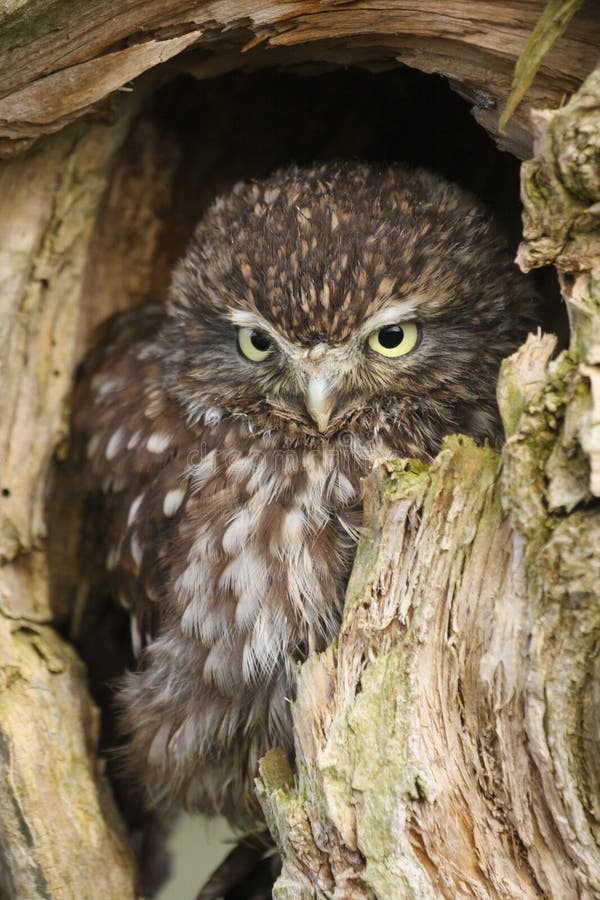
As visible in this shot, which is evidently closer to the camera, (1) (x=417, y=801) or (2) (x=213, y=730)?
(1) (x=417, y=801)

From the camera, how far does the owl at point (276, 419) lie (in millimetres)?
2443

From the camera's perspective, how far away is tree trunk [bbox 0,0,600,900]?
1838 millimetres

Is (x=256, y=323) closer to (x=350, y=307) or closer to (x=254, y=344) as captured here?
(x=254, y=344)

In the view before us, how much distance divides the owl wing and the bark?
30.8 inches

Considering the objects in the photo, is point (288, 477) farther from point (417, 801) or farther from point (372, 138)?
point (372, 138)

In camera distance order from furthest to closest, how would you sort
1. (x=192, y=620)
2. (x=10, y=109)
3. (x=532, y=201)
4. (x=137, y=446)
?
(x=137, y=446) < (x=192, y=620) < (x=10, y=109) < (x=532, y=201)

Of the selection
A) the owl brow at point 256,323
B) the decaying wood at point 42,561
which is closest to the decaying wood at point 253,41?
the decaying wood at point 42,561

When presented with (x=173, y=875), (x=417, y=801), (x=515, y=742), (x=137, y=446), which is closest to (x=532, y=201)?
(x=515, y=742)

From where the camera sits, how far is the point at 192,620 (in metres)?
2.55

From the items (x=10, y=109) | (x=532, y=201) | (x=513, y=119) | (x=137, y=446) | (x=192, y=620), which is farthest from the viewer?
(x=137, y=446)

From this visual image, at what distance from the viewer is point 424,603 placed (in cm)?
200

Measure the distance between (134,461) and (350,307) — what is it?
82 cm

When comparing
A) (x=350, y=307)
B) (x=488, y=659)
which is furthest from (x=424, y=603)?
(x=350, y=307)

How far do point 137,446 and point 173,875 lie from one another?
159 cm
